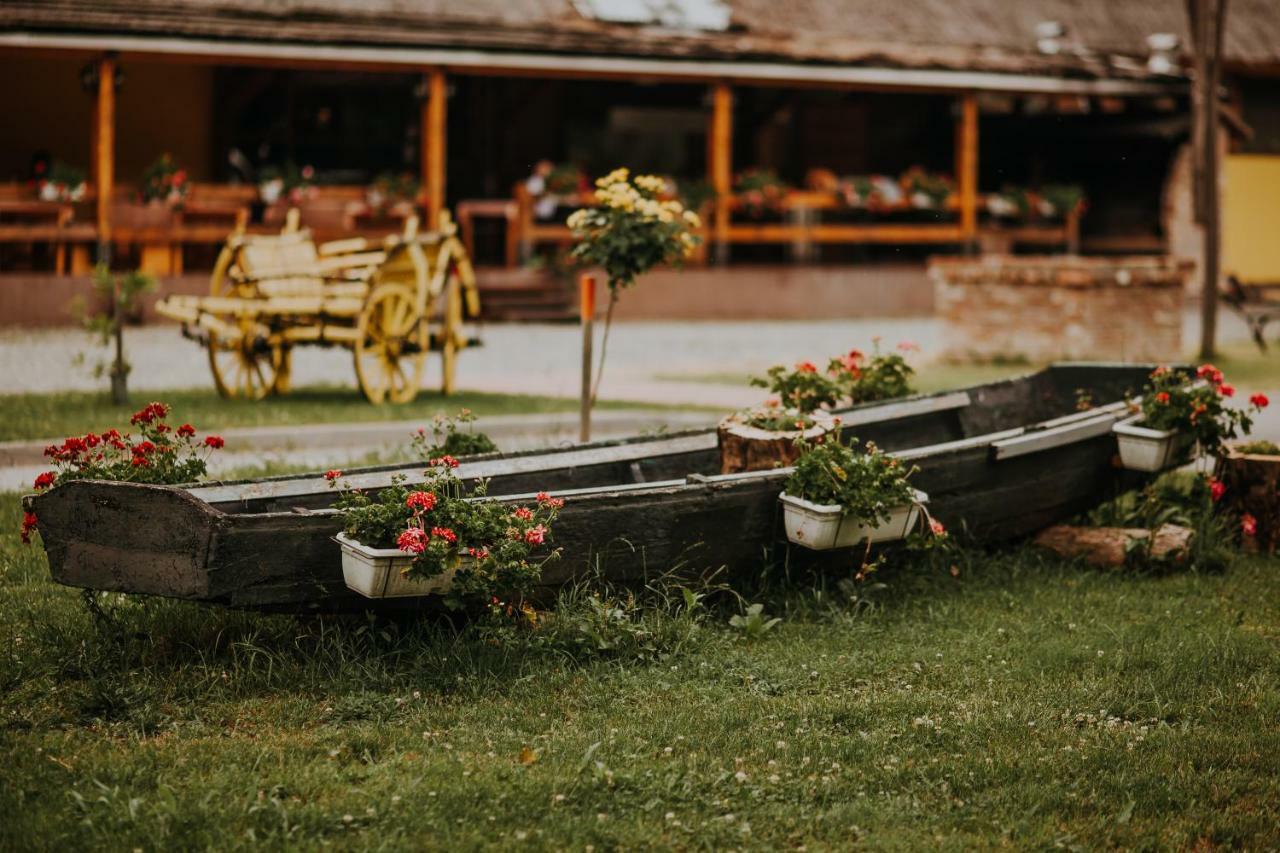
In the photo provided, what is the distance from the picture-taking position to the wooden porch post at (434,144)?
1942 centimetres

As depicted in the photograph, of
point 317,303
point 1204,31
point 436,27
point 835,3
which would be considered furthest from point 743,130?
point 317,303

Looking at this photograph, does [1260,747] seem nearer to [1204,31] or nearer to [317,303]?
[317,303]

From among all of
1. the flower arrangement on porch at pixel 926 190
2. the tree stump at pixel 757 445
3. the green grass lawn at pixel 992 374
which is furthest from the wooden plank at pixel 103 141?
the tree stump at pixel 757 445

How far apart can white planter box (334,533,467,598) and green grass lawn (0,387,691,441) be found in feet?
16.8

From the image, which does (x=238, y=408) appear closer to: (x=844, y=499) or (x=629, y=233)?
(x=629, y=233)

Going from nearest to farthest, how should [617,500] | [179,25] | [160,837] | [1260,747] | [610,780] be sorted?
[160,837], [610,780], [1260,747], [617,500], [179,25]

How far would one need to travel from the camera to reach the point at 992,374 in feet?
47.2

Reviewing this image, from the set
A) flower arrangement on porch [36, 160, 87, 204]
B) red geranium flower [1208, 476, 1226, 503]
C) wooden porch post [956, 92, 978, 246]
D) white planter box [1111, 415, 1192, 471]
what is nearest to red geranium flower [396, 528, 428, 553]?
white planter box [1111, 415, 1192, 471]

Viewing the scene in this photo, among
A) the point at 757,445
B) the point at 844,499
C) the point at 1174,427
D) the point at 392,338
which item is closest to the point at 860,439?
the point at 757,445

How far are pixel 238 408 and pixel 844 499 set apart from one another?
20.5 feet

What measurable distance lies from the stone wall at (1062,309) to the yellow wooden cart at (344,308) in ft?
17.5

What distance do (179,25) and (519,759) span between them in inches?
583

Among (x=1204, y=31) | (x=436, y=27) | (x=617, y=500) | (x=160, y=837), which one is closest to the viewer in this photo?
(x=160, y=837)

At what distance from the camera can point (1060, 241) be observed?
2312 centimetres
